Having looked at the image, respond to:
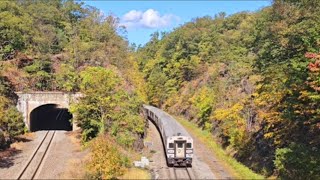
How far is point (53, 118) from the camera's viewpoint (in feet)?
193

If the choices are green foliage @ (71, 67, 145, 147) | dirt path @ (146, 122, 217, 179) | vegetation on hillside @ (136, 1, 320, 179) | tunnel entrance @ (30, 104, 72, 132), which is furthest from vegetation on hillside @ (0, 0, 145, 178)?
vegetation on hillside @ (136, 1, 320, 179)

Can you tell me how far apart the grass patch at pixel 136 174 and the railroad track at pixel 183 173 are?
2178mm

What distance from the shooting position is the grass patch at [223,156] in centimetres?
2941

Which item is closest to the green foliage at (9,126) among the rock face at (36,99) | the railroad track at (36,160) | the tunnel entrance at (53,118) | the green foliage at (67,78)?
the railroad track at (36,160)

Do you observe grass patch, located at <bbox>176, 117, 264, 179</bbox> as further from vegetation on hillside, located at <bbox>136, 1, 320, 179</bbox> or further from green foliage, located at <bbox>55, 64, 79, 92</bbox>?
green foliage, located at <bbox>55, 64, 79, 92</bbox>

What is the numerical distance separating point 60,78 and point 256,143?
2730 cm

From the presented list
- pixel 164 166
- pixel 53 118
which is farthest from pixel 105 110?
pixel 53 118

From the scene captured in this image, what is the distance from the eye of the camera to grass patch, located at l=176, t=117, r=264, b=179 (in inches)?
1158

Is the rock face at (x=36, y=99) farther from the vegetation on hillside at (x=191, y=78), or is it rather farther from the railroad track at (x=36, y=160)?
the railroad track at (x=36, y=160)

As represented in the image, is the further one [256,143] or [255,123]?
[255,123]

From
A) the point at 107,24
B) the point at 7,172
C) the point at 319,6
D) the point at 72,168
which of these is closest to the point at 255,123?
the point at 319,6

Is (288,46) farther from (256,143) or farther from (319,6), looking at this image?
(256,143)

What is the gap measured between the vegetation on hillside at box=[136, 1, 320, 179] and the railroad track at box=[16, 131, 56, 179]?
18132 mm

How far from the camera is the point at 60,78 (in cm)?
4981
